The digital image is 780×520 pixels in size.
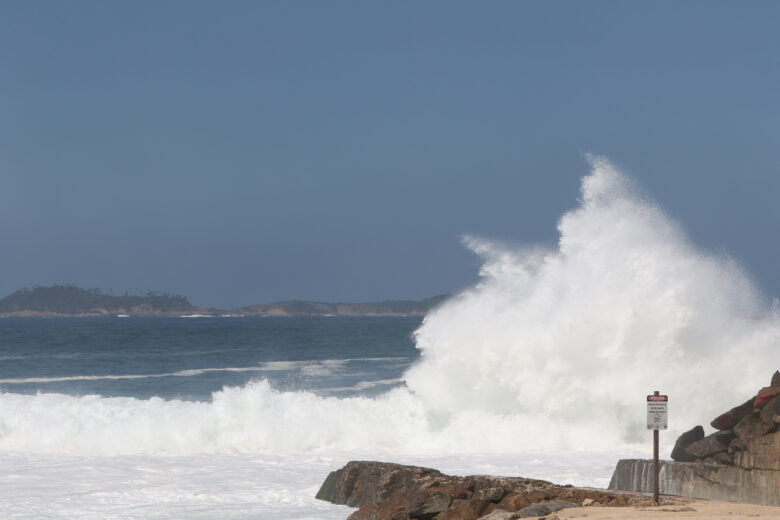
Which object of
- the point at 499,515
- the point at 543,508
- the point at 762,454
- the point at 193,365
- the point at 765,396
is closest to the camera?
the point at 499,515

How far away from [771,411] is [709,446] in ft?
2.85

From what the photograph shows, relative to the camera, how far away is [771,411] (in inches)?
468

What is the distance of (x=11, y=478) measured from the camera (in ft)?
49.9

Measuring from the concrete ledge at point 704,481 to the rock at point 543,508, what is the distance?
216 cm

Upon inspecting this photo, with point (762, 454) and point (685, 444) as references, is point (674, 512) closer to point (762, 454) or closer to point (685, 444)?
point (762, 454)

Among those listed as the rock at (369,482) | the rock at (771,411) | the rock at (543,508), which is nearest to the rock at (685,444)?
the rock at (771,411)

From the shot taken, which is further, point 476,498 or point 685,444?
point 685,444

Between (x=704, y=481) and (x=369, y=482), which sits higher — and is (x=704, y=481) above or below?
above

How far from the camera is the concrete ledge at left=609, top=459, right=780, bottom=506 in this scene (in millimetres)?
11477

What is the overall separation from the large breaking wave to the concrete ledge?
6.13 m

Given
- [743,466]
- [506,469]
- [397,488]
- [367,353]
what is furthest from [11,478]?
[367,353]

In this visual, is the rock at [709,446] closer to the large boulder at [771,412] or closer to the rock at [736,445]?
the rock at [736,445]

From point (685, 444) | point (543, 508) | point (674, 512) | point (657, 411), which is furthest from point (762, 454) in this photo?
point (543, 508)

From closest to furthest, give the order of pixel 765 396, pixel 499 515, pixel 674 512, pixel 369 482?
pixel 674 512 < pixel 499 515 < pixel 765 396 < pixel 369 482
